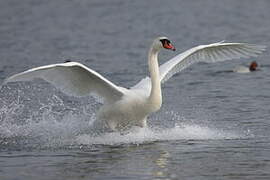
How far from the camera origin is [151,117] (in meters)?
13.8

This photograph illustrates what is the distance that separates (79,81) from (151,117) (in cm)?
231

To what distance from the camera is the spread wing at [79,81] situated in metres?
11.3

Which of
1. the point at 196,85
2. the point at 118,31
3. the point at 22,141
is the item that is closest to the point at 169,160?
the point at 22,141

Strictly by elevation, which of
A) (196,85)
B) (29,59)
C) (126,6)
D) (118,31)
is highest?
(126,6)

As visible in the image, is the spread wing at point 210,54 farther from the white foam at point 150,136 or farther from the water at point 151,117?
the white foam at point 150,136

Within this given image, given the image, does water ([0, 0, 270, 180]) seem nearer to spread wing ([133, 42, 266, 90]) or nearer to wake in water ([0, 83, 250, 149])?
wake in water ([0, 83, 250, 149])

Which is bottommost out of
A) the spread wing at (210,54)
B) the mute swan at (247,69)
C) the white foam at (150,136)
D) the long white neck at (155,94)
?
the white foam at (150,136)

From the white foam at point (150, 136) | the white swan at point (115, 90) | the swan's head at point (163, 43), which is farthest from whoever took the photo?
the white foam at point (150, 136)

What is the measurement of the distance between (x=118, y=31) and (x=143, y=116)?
45.3ft

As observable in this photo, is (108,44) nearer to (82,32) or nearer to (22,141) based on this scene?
(82,32)

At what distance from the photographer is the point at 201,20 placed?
1067 inches

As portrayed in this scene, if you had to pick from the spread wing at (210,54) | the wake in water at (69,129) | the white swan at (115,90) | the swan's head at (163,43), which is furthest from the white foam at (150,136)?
the swan's head at (163,43)

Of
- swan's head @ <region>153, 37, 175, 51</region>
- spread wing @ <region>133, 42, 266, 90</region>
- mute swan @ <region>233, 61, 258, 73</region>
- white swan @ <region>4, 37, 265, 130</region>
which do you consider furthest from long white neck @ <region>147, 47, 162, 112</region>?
mute swan @ <region>233, 61, 258, 73</region>

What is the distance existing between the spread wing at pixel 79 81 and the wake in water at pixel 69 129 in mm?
591
